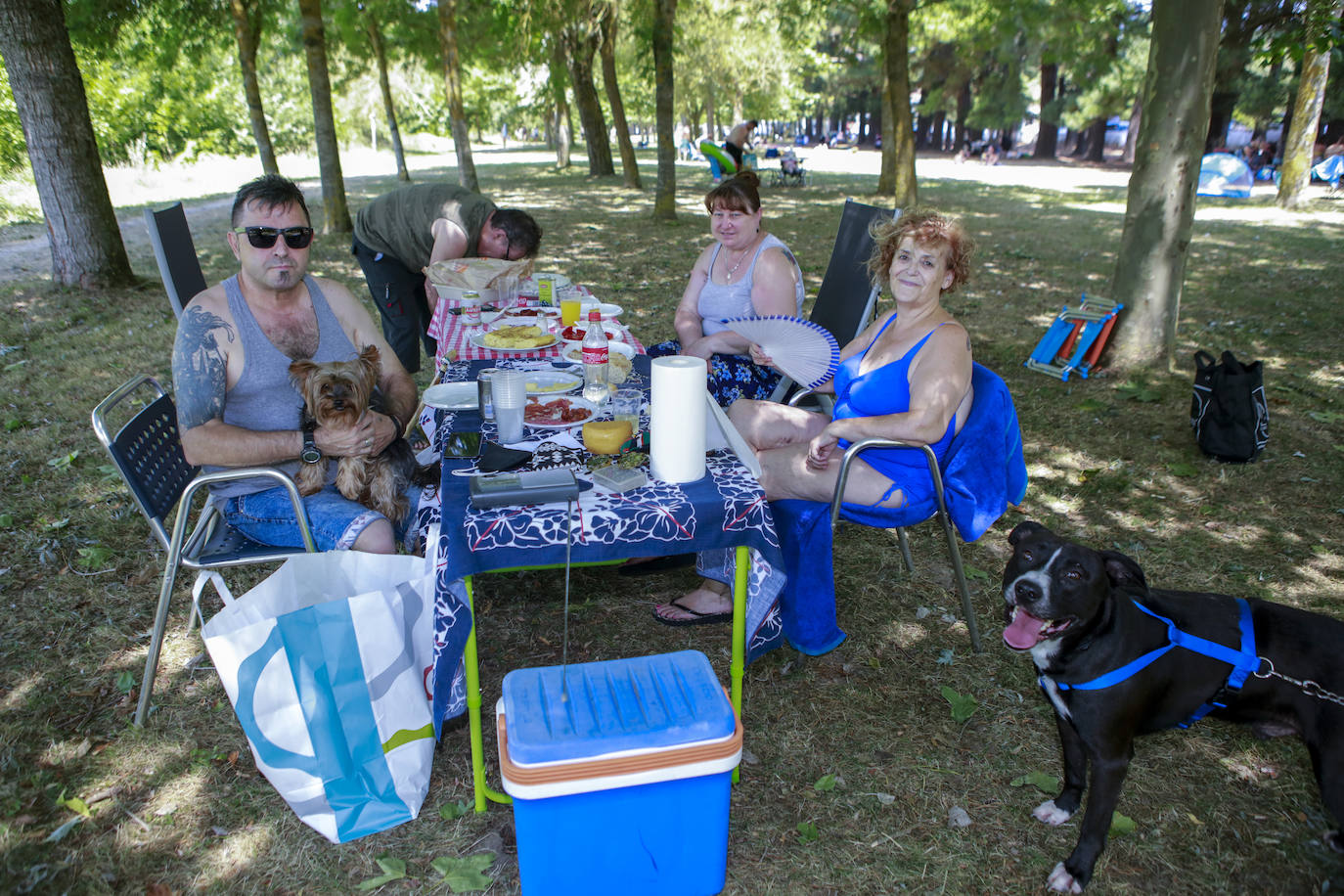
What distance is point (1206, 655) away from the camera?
2.03 m

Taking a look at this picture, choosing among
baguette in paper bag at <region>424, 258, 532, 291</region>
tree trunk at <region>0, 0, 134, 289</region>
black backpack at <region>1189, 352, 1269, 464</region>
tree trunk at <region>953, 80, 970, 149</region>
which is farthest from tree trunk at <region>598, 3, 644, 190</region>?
tree trunk at <region>953, 80, 970, 149</region>

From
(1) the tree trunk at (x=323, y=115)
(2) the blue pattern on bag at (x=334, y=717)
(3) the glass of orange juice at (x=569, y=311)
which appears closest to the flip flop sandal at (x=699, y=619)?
(2) the blue pattern on bag at (x=334, y=717)

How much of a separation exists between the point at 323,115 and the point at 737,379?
10.2m

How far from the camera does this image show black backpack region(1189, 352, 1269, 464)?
4.44 m

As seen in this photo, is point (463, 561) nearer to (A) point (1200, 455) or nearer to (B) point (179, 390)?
(B) point (179, 390)

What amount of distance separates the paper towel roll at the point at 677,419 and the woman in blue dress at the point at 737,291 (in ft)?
6.05

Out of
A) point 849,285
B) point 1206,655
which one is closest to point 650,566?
point 849,285

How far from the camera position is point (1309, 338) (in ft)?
22.4

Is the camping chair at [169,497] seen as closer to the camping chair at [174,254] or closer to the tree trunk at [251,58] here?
the camping chair at [174,254]

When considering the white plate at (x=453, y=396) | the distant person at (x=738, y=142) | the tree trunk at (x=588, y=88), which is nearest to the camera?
the white plate at (x=453, y=396)

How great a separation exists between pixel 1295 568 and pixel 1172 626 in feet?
6.93

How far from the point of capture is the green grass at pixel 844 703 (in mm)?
2152

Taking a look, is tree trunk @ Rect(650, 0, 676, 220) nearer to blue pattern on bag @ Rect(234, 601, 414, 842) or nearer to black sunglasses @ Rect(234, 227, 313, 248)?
black sunglasses @ Rect(234, 227, 313, 248)

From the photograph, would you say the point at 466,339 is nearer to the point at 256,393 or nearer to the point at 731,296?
the point at 256,393
